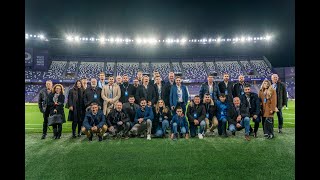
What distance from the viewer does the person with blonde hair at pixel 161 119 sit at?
24.4ft

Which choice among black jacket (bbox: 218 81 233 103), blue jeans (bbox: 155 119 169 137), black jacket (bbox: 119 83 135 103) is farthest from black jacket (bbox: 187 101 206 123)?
black jacket (bbox: 119 83 135 103)

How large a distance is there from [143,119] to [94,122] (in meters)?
1.44

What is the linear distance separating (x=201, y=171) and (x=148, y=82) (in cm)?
429

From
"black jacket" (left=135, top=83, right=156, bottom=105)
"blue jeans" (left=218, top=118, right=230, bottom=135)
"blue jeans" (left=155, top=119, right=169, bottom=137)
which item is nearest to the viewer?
"blue jeans" (left=155, top=119, right=169, bottom=137)

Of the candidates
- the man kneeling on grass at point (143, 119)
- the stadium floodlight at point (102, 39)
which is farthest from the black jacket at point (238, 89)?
the stadium floodlight at point (102, 39)

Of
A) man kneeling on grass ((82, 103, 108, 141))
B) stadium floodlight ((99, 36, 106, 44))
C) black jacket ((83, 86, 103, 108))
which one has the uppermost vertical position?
stadium floodlight ((99, 36, 106, 44))

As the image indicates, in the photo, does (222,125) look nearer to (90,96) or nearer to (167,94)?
(167,94)

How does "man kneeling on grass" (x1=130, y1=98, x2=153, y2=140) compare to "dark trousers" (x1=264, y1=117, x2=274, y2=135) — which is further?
"man kneeling on grass" (x1=130, y1=98, x2=153, y2=140)

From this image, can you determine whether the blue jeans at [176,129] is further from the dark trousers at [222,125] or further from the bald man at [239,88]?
the bald man at [239,88]

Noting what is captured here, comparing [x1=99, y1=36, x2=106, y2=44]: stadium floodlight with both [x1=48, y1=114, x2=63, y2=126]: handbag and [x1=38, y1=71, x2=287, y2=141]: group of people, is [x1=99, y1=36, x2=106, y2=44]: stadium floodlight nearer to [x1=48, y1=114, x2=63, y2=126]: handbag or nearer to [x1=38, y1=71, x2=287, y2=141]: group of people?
[x1=38, y1=71, x2=287, y2=141]: group of people

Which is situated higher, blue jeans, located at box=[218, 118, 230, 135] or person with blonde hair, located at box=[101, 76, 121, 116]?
person with blonde hair, located at box=[101, 76, 121, 116]

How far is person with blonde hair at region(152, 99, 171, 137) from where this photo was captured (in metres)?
7.44

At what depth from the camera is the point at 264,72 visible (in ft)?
120
